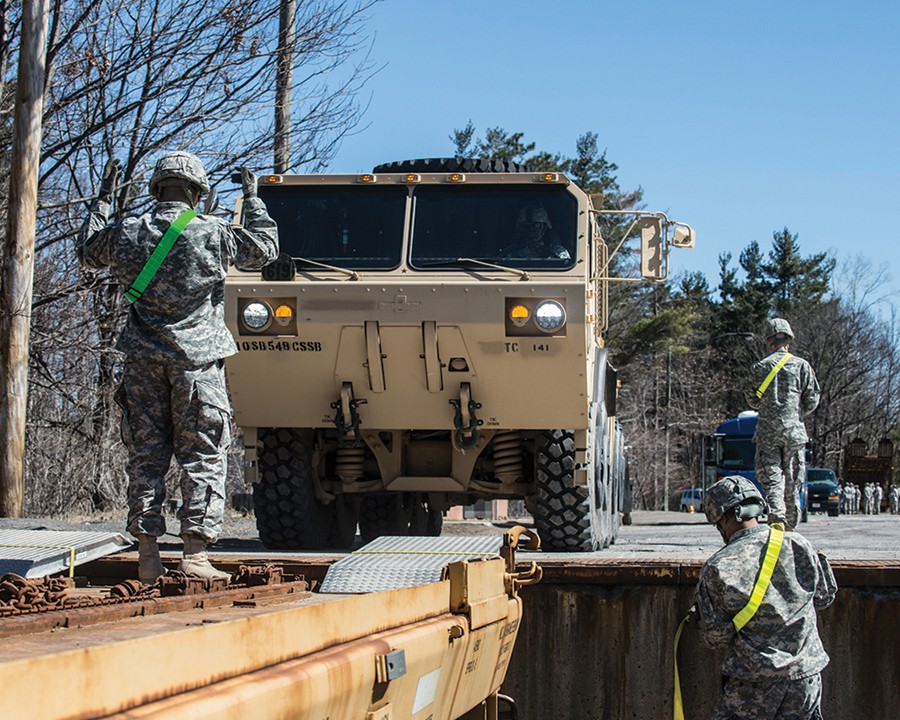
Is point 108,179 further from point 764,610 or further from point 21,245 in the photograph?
point 21,245

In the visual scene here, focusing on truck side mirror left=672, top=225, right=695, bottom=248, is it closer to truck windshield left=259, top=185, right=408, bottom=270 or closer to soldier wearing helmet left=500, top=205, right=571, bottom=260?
soldier wearing helmet left=500, top=205, right=571, bottom=260

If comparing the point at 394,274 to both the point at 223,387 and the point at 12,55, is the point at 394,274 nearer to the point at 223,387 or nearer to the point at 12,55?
the point at 223,387

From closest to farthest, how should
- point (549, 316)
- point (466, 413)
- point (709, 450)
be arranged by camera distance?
1. point (549, 316)
2. point (466, 413)
3. point (709, 450)

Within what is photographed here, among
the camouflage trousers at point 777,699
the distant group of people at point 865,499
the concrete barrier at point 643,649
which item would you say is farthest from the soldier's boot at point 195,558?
the distant group of people at point 865,499

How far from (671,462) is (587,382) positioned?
66913 millimetres

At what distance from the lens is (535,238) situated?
9336 millimetres

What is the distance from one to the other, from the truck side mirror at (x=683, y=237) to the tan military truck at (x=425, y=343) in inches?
0.5

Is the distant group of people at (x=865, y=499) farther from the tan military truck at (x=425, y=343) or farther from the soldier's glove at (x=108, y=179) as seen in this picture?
the tan military truck at (x=425, y=343)

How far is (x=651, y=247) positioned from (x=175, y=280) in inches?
210

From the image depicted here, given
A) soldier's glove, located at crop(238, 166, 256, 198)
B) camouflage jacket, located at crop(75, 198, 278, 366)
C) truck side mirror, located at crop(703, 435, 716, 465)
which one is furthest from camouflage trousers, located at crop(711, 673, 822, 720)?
truck side mirror, located at crop(703, 435, 716, 465)

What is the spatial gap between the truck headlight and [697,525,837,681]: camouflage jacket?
4.65m

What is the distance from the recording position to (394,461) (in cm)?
989

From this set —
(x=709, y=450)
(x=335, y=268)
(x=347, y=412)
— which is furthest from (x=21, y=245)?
(x=709, y=450)

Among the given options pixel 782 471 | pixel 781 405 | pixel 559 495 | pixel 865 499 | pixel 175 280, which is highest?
pixel 175 280
